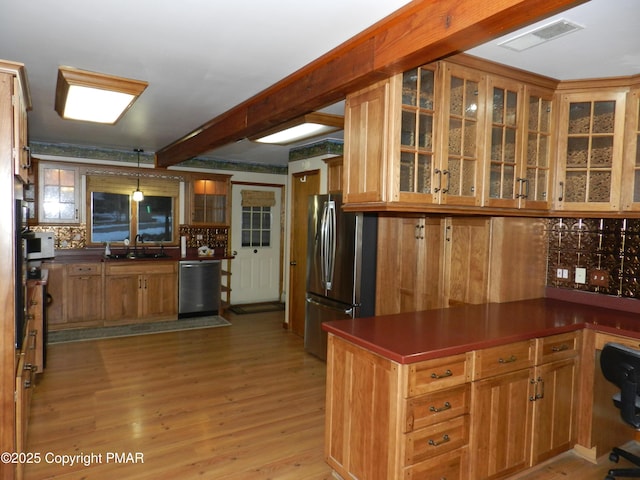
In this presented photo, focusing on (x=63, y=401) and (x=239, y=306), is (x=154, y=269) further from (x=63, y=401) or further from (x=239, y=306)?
(x=63, y=401)

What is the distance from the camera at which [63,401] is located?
3545mm

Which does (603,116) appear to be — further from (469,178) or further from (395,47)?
(395,47)

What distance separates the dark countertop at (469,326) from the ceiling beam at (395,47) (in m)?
1.38

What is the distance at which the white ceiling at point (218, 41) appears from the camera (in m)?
1.99

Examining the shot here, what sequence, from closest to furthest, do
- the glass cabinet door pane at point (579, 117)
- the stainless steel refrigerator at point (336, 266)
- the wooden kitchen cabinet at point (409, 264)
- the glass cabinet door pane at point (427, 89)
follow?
1. the glass cabinet door pane at point (427, 89)
2. the glass cabinet door pane at point (579, 117)
3. the wooden kitchen cabinet at point (409, 264)
4. the stainless steel refrigerator at point (336, 266)

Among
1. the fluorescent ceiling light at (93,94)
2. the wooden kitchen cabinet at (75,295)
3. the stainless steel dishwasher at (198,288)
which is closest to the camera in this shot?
the fluorescent ceiling light at (93,94)

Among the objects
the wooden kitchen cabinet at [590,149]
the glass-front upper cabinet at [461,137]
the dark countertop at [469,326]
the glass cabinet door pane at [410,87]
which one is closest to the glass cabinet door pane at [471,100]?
the glass-front upper cabinet at [461,137]

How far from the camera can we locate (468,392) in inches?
90.4

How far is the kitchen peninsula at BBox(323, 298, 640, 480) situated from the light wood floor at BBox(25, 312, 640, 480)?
32 centimetres

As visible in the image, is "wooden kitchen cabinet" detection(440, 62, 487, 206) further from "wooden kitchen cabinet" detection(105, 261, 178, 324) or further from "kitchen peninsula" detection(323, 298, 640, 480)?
"wooden kitchen cabinet" detection(105, 261, 178, 324)

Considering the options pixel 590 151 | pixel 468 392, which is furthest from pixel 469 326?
pixel 590 151

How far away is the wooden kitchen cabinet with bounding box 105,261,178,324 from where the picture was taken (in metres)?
5.88

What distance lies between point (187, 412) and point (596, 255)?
11.2ft

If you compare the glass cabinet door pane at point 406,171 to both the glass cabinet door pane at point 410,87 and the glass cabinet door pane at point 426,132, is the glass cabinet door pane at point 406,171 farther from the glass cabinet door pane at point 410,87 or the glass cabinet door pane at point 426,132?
the glass cabinet door pane at point 410,87
